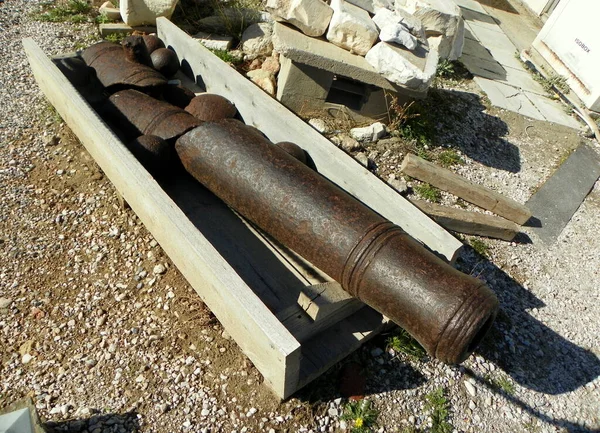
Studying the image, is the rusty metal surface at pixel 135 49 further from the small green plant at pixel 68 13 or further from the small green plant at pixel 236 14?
the small green plant at pixel 68 13

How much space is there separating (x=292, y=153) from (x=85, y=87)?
2.34 m

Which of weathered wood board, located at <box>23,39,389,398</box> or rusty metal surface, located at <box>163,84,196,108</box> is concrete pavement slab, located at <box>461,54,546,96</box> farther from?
weathered wood board, located at <box>23,39,389,398</box>

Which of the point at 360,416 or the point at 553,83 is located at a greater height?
the point at 553,83

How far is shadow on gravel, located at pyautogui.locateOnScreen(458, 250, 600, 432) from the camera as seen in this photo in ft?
11.7

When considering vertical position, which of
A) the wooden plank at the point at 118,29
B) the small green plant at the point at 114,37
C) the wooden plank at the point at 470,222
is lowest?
the small green plant at the point at 114,37

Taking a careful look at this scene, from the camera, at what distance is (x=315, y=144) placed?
12.8 ft

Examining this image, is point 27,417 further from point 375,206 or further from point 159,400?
point 375,206

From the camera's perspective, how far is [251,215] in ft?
11.1

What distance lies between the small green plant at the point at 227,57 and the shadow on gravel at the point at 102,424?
4.82 metres

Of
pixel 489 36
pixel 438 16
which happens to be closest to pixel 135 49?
pixel 438 16

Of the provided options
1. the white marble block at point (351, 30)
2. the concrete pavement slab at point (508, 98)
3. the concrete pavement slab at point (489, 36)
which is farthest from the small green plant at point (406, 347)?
the concrete pavement slab at point (489, 36)

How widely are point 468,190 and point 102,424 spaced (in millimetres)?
4091

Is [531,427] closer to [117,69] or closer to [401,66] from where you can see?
[401,66]

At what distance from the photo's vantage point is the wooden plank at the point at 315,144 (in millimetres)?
3328
